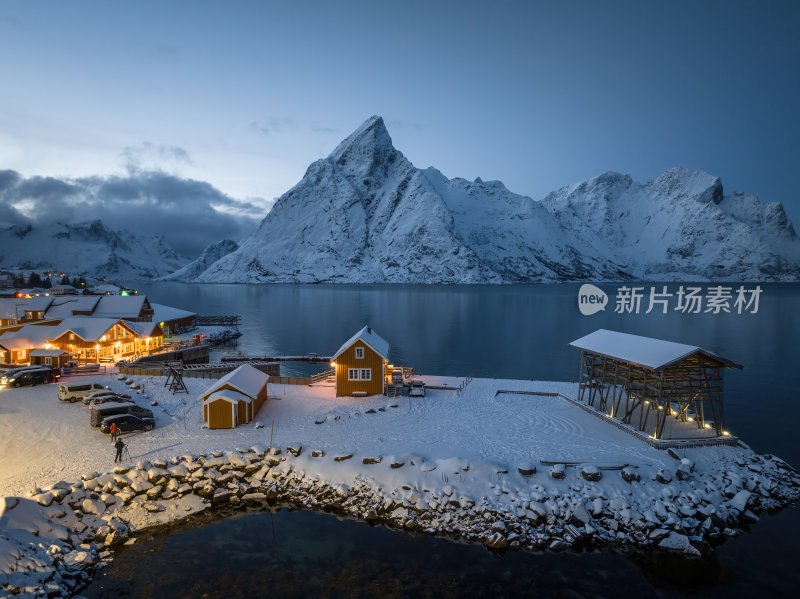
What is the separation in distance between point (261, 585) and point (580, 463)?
→ 14409mm

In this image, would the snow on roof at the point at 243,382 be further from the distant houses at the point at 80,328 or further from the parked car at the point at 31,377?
the distant houses at the point at 80,328

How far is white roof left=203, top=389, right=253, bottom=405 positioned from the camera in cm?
2577

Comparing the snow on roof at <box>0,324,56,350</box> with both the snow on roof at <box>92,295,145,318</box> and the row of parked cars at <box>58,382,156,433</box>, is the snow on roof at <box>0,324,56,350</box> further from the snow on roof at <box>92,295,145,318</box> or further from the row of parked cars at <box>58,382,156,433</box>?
the row of parked cars at <box>58,382,156,433</box>

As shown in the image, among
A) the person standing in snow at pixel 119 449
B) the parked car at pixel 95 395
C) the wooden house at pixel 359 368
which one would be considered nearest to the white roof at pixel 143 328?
the parked car at pixel 95 395

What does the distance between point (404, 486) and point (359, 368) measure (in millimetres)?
12961

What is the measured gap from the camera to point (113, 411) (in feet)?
83.5

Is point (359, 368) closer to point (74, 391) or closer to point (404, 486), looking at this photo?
point (404, 486)

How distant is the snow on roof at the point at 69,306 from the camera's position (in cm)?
5359

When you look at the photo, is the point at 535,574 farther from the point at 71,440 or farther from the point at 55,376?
the point at 55,376

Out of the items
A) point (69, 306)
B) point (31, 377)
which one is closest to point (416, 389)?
point (31, 377)

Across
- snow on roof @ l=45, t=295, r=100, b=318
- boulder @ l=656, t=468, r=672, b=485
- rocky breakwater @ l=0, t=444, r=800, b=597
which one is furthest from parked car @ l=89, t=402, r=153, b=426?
snow on roof @ l=45, t=295, r=100, b=318

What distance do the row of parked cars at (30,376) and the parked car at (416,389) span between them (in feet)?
88.3

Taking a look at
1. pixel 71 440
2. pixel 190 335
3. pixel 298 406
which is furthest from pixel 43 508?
pixel 190 335

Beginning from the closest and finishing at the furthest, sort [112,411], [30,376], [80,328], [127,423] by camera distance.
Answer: [127,423] < [112,411] < [30,376] < [80,328]
